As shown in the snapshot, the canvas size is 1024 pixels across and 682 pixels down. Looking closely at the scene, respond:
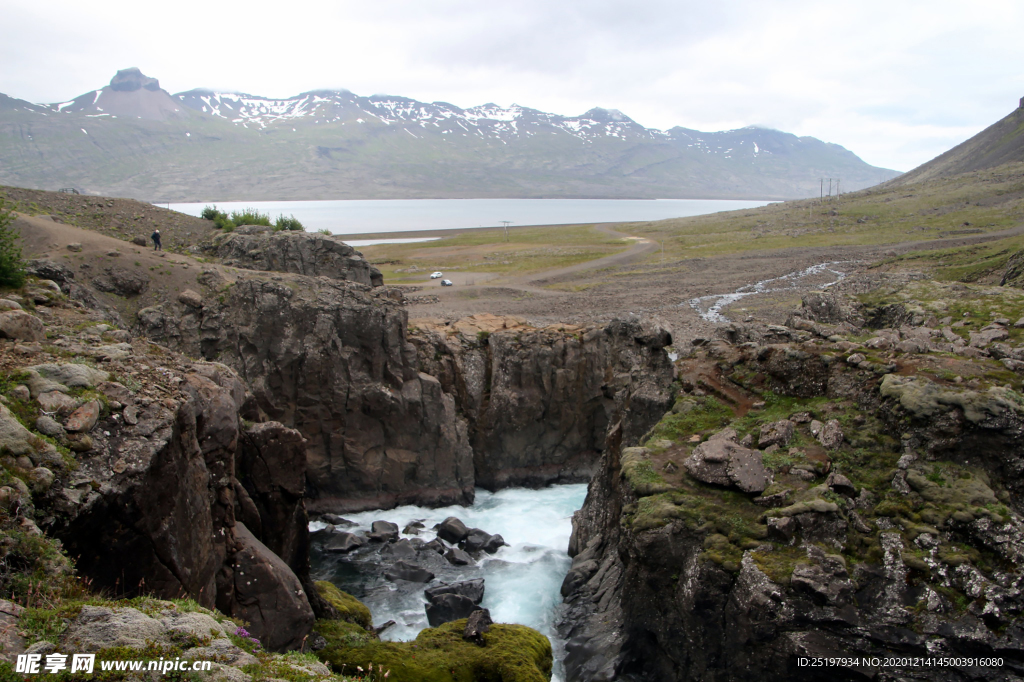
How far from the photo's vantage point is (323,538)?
94.7ft

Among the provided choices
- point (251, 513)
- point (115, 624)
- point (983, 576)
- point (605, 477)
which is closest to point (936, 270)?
point (605, 477)

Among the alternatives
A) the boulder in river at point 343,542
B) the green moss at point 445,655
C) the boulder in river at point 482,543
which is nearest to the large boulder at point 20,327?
the green moss at point 445,655

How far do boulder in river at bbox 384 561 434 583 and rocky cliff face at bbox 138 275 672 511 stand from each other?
7.72 m

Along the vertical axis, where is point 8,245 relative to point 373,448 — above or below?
above

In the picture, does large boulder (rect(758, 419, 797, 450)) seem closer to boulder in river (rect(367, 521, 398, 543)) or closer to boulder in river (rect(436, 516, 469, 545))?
boulder in river (rect(436, 516, 469, 545))

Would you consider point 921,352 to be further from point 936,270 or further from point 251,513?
point 936,270

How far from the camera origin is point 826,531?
14359 millimetres

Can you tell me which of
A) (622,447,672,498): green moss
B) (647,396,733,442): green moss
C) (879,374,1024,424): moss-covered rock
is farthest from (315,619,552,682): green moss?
(879,374,1024,424): moss-covered rock

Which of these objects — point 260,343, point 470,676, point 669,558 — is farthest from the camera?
point 260,343

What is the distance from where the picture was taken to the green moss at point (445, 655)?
46.1 feet

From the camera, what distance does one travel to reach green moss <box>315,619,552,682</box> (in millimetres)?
14039

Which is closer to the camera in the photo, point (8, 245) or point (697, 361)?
point (8, 245)

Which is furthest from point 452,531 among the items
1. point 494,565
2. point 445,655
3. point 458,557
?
point 445,655

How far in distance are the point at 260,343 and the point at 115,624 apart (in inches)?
1016
